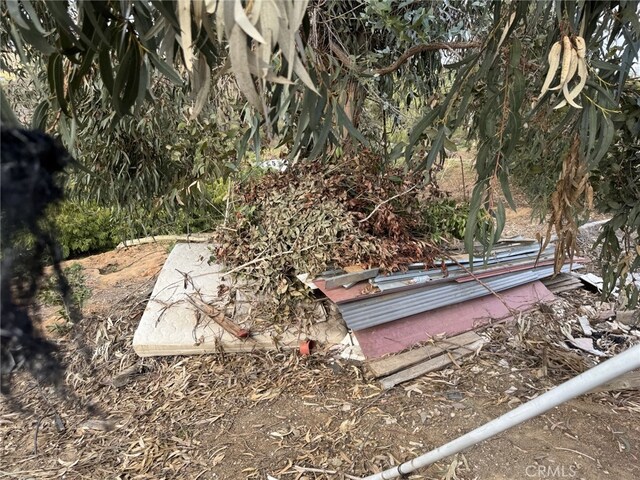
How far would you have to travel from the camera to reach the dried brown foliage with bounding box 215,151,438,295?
9.42 feet

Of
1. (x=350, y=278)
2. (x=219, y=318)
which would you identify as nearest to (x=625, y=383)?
(x=350, y=278)

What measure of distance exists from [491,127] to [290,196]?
1721mm

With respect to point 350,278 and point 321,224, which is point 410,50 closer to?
point 321,224

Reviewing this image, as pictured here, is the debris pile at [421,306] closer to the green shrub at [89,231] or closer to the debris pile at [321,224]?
the debris pile at [321,224]

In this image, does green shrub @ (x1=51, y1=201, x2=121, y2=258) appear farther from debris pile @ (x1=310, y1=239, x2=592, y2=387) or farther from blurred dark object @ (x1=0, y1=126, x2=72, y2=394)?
blurred dark object @ (x1=0, y1=126, x2=72, y2=394)

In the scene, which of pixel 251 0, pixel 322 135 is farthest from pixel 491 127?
pixel 251 0

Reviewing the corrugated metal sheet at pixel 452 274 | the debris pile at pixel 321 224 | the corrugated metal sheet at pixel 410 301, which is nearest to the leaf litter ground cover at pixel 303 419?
the corrugated metal sheet at pixel 410 301

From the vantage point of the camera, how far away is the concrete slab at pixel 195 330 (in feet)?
9.32

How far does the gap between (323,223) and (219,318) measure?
3.11 ft

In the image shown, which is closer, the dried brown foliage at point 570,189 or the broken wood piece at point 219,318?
the dried brown foliage at point 570,189

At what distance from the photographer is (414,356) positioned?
109 inches

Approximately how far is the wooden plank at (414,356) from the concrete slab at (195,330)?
366 millimetres

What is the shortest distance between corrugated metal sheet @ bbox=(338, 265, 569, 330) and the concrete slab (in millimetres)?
278

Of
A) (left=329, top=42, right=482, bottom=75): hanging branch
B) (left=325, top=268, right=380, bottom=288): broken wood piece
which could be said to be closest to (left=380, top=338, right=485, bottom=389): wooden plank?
(left=325, top=268, right=380, bottom=288): broken wood piece
